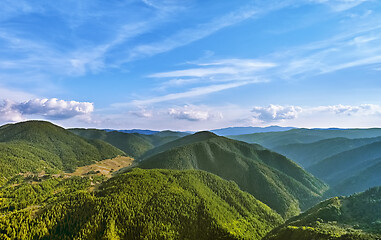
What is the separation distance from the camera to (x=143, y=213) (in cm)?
12225

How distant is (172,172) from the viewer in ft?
593

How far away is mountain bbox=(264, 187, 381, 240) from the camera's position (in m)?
84.4

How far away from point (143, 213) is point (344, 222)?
350 ft

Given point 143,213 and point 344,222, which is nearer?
point 344,222

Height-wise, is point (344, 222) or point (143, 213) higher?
point (143, 213)

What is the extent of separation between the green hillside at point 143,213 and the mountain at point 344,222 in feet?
115

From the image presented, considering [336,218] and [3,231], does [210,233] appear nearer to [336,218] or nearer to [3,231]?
[336,218]

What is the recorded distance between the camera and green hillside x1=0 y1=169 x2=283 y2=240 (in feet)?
351

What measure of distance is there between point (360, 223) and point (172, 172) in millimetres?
126500

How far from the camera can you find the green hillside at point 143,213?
107m

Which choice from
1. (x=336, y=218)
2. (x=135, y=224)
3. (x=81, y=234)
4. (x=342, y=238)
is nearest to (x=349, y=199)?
(x=336, y=218)

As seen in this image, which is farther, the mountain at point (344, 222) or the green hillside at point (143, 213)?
the green hillside at point (143, 213)

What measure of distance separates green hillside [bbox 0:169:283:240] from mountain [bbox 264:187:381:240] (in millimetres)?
35186

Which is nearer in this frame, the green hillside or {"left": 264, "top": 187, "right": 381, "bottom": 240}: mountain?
{"left": 264, "top": 187, "right": 381, "bottom": 240}: mountain
